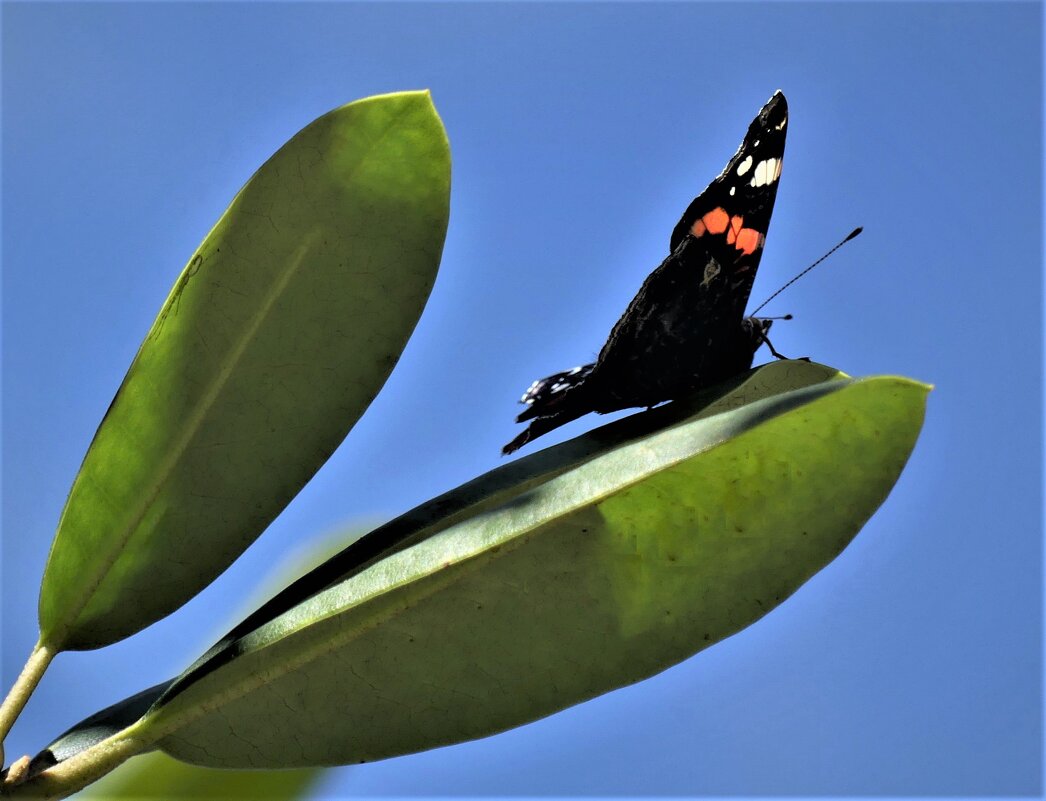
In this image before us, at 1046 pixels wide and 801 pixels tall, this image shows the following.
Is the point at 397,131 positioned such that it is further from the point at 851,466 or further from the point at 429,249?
the point at 851,466

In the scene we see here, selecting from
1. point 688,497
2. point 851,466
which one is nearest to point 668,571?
point 688,497

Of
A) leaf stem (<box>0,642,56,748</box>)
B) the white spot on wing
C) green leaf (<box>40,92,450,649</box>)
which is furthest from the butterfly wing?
leaf stem (<box>0,642,56,748</box>)

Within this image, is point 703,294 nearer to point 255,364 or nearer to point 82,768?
point 255,364

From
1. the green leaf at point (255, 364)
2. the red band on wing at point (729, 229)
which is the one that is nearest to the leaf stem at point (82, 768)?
the green leaf at point (255, 364)

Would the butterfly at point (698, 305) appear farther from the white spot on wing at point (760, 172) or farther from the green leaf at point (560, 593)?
the green leaf at point (560, 593)

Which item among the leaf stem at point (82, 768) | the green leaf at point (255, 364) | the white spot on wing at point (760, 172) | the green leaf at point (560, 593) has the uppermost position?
the white spot on wing at point (760, 172)

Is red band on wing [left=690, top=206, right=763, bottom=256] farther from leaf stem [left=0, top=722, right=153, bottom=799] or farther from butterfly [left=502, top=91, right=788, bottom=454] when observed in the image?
leaf stem [left=0, top=722, right=153, bottom=799]
